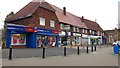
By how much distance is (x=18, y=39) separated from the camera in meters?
29.5

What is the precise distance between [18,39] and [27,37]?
1.93 meters

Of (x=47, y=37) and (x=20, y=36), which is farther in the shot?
(x=47, y=37)

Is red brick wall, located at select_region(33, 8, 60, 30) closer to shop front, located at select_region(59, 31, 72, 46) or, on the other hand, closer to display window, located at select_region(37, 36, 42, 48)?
display window, located at select_region(37, 36, 42, 48)

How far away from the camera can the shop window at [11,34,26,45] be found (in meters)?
28.9

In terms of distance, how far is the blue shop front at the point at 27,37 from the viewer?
1105 inches

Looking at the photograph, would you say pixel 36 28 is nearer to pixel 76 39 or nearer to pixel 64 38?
pixel 64 38

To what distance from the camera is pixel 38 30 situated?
31.6 metres

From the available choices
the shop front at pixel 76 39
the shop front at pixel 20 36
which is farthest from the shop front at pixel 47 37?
the shop front at pixel 76 39

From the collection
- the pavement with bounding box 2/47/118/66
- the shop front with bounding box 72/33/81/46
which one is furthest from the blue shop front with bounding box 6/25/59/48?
the pavement with bounding box 2/47/118/66

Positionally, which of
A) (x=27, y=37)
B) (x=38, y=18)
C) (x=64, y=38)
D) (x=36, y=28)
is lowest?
(x=64, y=38)

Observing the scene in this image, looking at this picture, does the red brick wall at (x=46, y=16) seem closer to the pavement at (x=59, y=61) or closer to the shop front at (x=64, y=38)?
the shop front at (x=64, y=38)

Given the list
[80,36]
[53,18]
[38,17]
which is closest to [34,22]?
[38,17]

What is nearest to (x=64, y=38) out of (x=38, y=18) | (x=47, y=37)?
(x=47, y=37)

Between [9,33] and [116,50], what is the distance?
55.7 ft
